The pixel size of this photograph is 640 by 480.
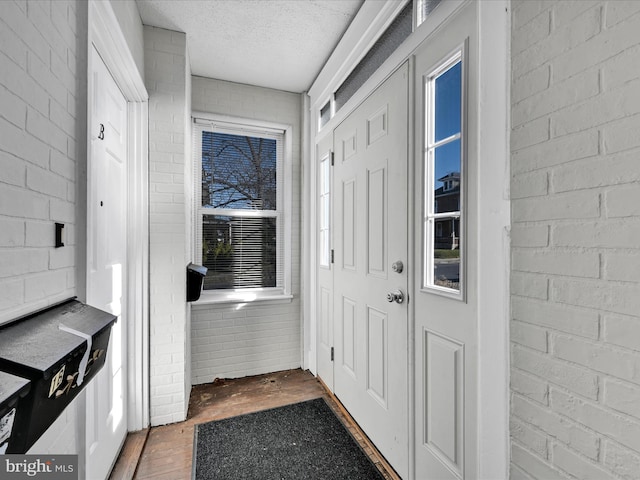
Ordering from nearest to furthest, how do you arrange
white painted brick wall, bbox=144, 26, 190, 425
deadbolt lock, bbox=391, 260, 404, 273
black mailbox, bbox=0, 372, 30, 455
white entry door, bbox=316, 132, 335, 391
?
black mailbox, bbox=0, 372, 30, 455 → deadbolt lock, bbox=391, 260, 404, 273 → white painted brick wall, bbox=144, 26, 190, 425 → white entry door, bbox=316, 132, 335, 391

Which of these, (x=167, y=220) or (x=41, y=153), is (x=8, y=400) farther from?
(x=167, y=220)

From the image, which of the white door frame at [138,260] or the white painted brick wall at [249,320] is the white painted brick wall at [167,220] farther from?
the white painted brick wall at [249,320]

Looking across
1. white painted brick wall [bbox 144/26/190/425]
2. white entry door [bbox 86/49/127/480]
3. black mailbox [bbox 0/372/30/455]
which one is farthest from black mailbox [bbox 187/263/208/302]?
black mailbox [bbox 0/372/30/455]

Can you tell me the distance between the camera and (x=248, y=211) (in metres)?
2.87

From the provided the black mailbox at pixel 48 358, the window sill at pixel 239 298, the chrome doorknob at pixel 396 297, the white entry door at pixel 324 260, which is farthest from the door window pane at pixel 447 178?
the window sill at pixel 239 298

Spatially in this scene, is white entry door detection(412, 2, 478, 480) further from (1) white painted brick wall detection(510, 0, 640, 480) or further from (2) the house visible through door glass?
(1) white painted brick wall detection(510, 0, 640, 480)

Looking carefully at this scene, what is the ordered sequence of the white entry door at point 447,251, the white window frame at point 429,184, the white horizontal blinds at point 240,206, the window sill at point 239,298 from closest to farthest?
the white entry door at point 447,251
the white window frame at point 429,184
the window sill at point 239,298
the white horizontal blinds at point 240,206

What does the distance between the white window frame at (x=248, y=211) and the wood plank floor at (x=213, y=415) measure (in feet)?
2.33

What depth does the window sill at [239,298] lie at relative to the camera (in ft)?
8.71

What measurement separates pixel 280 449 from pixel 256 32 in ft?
8.86

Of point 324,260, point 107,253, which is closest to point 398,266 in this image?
point 324,260

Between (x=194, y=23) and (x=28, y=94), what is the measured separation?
63.2 inches

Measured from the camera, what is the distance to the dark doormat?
5.40 ft

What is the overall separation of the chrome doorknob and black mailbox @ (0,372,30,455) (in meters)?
1.37
